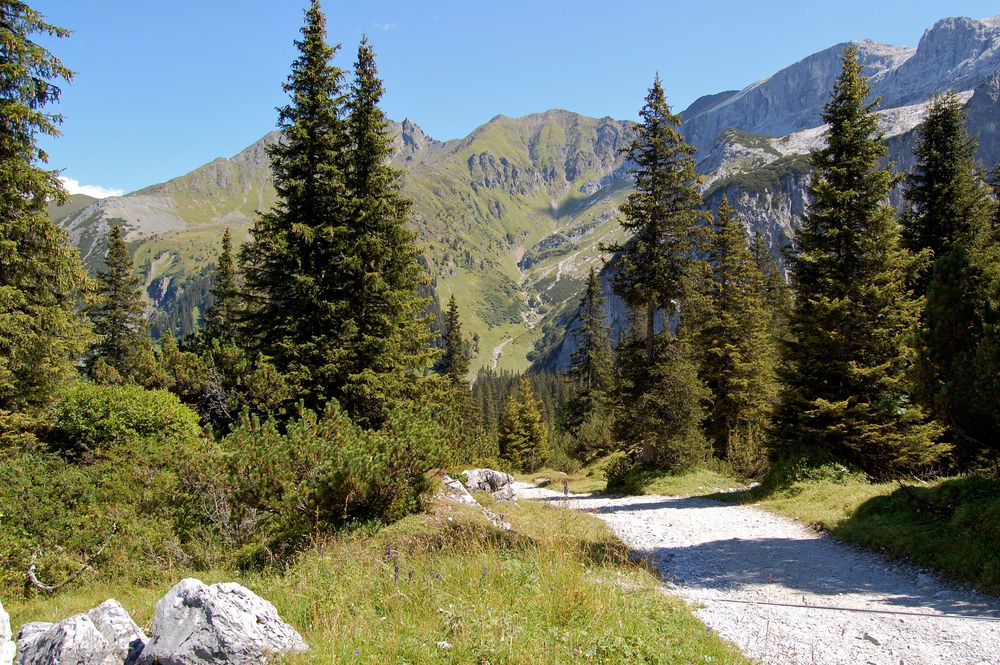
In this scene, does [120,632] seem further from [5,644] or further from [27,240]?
[27,240]

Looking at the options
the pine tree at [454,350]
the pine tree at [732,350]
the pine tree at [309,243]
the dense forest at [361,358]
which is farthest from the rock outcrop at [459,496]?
the pine tree at [454,350]

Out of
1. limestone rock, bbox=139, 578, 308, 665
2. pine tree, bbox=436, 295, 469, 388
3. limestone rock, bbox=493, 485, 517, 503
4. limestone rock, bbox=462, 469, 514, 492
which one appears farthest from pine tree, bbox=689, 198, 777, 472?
limestone rock, bbox=139, 578, 308, 665

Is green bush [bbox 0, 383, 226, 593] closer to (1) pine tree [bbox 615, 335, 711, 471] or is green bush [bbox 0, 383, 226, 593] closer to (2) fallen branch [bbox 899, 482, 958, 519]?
(2) fallen branch [bbox 899, 482, 958, 519]

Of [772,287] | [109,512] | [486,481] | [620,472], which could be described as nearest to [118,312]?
[486,481]

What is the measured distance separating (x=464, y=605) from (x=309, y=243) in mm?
12042

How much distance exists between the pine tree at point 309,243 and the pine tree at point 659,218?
1070 cm

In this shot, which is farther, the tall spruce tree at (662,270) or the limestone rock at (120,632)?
the tall spruce tree at (662,270)

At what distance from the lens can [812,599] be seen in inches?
267

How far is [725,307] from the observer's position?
27094 millimetres

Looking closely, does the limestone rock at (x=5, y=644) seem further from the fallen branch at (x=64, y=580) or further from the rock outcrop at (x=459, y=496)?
the rock outcrop at (x=459, y=496)

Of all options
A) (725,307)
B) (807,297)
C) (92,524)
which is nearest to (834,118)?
(807,297)

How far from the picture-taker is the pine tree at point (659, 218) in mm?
20359

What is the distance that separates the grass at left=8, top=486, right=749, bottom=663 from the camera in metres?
4.38

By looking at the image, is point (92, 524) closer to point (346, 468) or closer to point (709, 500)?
point (346, 468)
